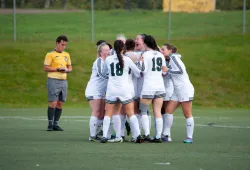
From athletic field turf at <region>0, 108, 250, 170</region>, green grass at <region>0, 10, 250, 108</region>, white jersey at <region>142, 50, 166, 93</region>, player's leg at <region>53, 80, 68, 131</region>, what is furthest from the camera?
green grass at <region>0, 10, 250, 108</region>

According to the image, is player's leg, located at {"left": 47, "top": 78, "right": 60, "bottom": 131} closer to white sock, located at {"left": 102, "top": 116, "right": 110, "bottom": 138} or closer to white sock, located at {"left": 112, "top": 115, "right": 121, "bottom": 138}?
white sock, located at {"left": 112, "top": 115, "right": 121, "bottom": 138}

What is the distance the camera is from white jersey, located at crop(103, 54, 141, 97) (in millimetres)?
14602

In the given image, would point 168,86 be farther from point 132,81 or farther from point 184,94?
point 132,81

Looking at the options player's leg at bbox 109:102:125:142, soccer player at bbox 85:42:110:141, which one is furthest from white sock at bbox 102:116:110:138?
soccer player at bbox 85:42:110:141

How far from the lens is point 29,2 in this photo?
34.8 m

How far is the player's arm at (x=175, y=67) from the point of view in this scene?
14.9 m

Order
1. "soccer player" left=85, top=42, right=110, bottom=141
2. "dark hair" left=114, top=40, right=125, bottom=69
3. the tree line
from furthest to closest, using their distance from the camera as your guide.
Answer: the tree line, "soccer player" left=85, top=42, right=110, bottom=141, "dark hair" left=114, top=40, right=125, bottom=69

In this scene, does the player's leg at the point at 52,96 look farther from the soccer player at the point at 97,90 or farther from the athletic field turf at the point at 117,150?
the soccer player at the point at 97,90

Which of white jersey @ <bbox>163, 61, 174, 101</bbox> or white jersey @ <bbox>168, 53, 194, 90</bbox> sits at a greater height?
white jersey @ <bbox>168, 53, 194, 90</bbox>

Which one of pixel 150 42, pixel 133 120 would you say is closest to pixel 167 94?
pixel 133 120

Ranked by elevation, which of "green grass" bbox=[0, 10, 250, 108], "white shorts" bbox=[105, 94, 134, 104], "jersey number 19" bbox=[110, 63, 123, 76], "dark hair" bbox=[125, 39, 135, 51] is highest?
"dark hair" bbox=[125, 39, 135, 51]

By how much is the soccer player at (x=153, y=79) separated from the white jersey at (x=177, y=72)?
19 cm

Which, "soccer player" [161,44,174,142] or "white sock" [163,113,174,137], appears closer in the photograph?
"soccer player" [161,44,174,142]

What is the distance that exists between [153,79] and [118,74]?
0.68 meters
